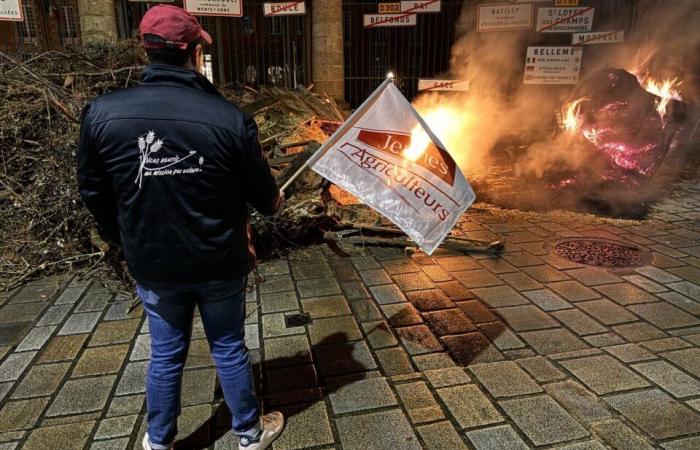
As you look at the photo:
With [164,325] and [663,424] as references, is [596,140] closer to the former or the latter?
[663,424]

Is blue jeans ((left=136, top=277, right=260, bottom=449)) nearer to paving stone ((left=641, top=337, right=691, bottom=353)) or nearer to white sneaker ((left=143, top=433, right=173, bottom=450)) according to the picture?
white sneaker ((left=143, top=433, right=173, bottom=450))

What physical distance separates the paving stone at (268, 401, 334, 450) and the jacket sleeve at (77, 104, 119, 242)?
154 cm

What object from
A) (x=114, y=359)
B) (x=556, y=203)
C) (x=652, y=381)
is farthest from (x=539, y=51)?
Answer: (x=114, y=359)

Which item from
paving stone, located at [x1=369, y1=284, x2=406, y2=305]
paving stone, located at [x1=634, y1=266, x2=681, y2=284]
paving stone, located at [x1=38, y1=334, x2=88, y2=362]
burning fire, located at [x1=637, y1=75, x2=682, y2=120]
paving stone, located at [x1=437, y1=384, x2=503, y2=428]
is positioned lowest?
paving stone, located at [x1=38, y1=334, x2=88, y2=362]

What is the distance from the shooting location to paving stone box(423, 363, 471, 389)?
3.42 meters

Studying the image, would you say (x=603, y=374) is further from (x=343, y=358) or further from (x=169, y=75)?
(x=169, y=75)

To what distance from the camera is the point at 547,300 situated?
463cm

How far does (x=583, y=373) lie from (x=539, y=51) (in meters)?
9.99

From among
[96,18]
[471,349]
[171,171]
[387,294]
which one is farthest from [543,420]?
[96,18]

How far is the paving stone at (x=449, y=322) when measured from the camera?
4.14 metres

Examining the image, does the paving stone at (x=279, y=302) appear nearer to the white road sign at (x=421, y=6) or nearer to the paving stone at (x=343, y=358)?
the paving stone at (x=343, y=358)

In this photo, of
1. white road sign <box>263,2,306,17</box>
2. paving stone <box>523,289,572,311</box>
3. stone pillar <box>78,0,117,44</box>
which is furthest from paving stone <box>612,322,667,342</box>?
stone pillar <box>78,0,117,44</box>

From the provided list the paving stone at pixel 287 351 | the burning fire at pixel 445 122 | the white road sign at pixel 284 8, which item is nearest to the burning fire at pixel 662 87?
the burning fire at pixel 445 122

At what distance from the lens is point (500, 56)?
1302 cm
